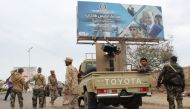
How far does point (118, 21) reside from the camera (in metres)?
39.6

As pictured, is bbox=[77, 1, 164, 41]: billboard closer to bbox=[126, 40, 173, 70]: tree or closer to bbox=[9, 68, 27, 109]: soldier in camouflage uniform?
bbox=[126, 40, 173, 70]: tree

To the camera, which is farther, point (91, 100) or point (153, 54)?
point (153, 54)

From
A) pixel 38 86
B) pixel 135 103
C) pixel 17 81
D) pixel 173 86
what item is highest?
pixel 17 81

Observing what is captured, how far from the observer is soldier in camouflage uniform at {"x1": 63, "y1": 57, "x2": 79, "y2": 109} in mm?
13859

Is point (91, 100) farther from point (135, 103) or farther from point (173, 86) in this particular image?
point (173, 86)

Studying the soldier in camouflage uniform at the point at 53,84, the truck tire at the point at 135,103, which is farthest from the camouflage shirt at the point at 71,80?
the soldier in camouflage uniform at the point at 53,84

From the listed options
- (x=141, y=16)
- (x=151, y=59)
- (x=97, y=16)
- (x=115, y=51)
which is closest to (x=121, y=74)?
(x=115, y=51)

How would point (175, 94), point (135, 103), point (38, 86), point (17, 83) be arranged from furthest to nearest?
point (38, 86)
point (17, 83)
point (135, 103)
point (175, 94)

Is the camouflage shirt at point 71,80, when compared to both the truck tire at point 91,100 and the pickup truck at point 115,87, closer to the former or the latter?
the pickup truck at point 115,87

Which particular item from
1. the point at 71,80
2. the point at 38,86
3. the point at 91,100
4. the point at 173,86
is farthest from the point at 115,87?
the point at 38,86

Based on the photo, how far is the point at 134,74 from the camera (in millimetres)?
14508

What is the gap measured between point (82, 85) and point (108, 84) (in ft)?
6.47

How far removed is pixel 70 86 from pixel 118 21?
26.1 metres

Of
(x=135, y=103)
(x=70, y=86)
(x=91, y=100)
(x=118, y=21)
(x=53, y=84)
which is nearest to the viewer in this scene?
(x=70, y=86)
